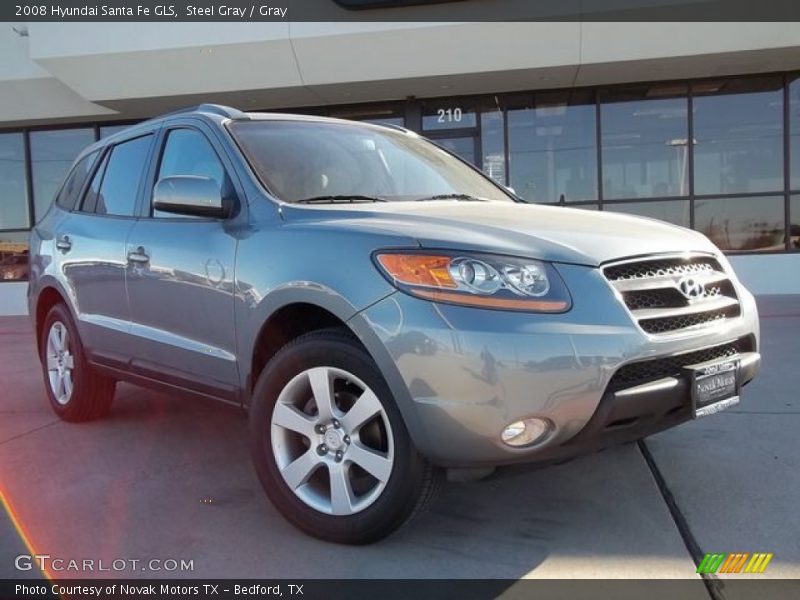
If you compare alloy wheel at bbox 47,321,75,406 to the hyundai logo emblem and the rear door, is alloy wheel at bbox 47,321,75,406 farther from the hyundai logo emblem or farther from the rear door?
the hyundai logo emblem

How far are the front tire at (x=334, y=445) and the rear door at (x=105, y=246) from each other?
1.51 meters

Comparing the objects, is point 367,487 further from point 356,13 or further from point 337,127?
point 356,13

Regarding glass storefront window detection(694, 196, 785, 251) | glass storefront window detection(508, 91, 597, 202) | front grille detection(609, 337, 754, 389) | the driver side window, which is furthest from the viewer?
glass storefront window detection(508, 91, 597, 202)

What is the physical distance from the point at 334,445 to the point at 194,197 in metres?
1.36

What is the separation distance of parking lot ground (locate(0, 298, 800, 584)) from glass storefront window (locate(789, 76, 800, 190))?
8.32m

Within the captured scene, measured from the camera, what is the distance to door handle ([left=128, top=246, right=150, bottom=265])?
3.88 meters

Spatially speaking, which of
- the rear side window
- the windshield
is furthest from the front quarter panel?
the rear side window

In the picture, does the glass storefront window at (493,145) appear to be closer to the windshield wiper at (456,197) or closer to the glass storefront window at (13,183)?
the windshield wiper at (456,197)

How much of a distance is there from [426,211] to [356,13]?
7.93m

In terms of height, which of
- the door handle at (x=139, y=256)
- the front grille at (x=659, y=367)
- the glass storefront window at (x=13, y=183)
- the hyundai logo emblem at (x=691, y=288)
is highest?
the glass storefront window at (x=13, y=183)

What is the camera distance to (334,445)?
9.73 feet

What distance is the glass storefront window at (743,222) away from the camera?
1160 cm

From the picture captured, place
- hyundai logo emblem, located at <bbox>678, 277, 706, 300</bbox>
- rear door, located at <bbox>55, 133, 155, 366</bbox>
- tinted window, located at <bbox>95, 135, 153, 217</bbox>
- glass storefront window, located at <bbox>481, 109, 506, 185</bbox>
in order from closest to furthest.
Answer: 1. hyundai logo emblem, located at <bbox>678, 277, 706, 300</bbox>
2. rear door, located at <bbox>55, 133, 155, 366</bbox>
3. tinted window, located at <bbox>95, 135, 153, 217</bbox>
4. glass storefront window, located at <bbox>481, 109, 506, 185</bbox>

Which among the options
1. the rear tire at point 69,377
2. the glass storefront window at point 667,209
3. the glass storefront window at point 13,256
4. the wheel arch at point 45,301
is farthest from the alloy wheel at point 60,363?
the glass storefront window at point 13,256
